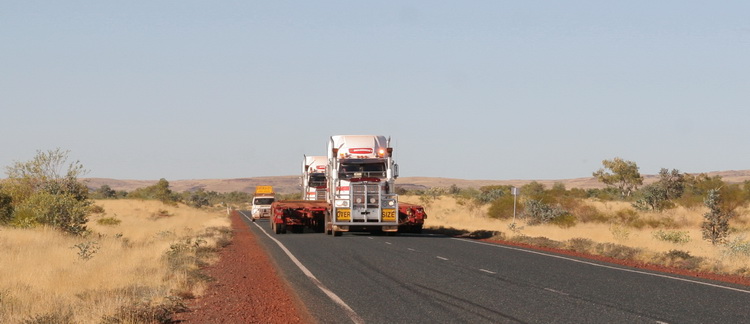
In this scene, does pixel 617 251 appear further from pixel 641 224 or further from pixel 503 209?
pixel 503 209

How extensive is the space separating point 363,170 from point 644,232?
1872cm

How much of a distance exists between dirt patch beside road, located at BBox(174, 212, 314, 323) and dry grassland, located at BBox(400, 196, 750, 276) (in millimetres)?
10327

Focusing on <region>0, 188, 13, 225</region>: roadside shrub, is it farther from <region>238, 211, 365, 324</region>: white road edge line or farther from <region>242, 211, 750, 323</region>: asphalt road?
<region>238, 211, 365, 324</region>: white road edge line

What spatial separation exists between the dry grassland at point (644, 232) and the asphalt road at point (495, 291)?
2.56 meters

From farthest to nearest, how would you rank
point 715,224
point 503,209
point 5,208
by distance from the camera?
point 503,209 → point 5,208 → point 715,224

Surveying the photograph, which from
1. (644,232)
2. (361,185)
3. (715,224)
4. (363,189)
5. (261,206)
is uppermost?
(361,185)

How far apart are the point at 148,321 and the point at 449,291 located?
209 inches

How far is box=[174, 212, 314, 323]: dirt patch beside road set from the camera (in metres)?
11.2

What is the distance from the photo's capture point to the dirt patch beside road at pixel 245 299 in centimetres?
1120

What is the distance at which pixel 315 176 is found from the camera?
41.8m

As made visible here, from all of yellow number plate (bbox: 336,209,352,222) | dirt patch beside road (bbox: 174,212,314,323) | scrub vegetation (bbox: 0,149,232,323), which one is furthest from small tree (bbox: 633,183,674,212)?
dirt patch beside road (bbox: 174,212,314,323)

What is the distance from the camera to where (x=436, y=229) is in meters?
41.0

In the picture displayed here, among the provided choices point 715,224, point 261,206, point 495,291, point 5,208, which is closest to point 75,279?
point 495,291

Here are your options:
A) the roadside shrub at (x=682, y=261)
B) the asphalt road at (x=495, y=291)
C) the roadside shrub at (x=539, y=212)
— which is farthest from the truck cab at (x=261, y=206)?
the roadside shrub at (x=682, y=261)
